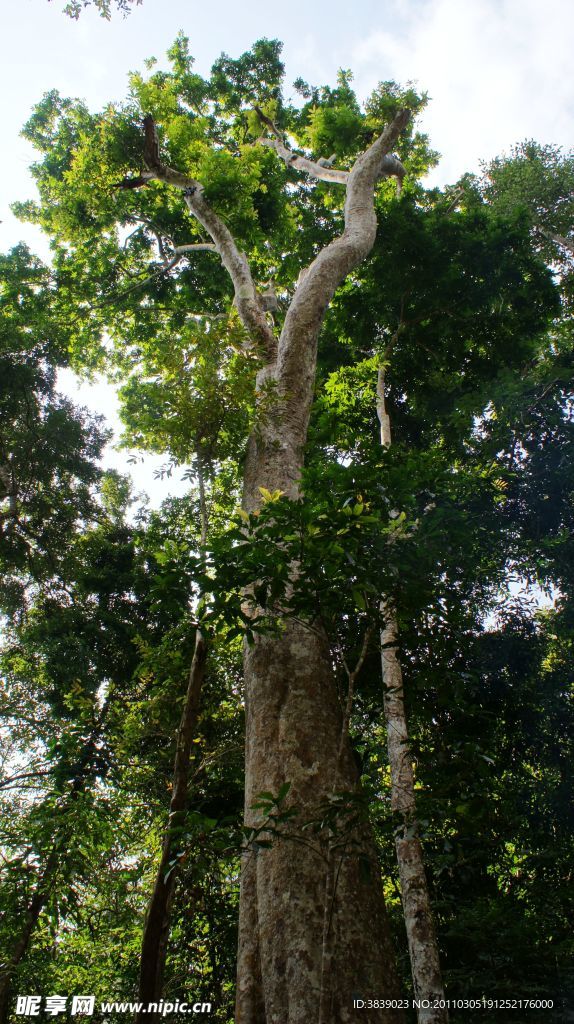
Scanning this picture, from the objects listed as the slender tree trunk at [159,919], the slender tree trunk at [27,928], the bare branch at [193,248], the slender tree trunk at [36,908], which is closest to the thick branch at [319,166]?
the bare branch at [193,248]

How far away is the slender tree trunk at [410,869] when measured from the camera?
10.3ft

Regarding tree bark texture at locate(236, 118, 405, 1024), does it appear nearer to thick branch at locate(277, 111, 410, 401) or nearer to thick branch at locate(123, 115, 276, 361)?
thick branch at locate(277, 111, 410, 401)

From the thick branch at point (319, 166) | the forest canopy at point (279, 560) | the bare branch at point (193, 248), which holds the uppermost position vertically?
the thick branch at point (319, 166)

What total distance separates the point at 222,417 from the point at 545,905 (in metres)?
5.80

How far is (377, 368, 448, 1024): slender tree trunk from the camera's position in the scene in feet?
10.3

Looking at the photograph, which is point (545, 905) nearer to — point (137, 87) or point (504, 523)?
point (504, 523)

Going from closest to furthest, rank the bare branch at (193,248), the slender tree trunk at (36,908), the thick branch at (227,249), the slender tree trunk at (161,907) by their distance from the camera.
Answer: the slender tree trunk at (161,907)
the slender tree trunk at (36,908)
the thick branch at (227,249)
the bare branch at (193,248)

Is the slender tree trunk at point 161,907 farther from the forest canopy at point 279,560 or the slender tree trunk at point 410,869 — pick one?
the slender tree trunk at point 410,869

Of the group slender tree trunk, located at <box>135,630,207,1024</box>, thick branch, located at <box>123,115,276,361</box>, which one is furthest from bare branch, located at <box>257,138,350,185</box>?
slender tree trunk, located at <box>135,630,207,1024</box>

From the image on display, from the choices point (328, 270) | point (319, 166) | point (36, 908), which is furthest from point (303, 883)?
point (319, 166)

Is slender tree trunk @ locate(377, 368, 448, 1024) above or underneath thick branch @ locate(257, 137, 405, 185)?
underneath

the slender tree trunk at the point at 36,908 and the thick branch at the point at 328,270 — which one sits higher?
the thick branch at the point at 328,270

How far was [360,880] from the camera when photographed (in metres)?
2.50

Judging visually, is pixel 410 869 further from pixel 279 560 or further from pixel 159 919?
pixel 279 560
